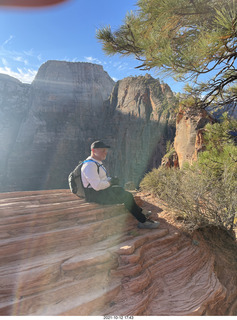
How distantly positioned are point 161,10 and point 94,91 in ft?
152

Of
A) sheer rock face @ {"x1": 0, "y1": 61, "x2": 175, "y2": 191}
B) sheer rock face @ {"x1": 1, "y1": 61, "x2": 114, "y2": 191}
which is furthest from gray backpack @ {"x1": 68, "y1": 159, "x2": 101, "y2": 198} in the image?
sheer rock face @ {"x1": 1, "y1": 61, "x2": 114, "y2": 191}

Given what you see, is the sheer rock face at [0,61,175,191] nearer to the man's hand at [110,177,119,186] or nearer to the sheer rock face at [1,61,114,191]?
the sheer rock face at [1,61,114,191]

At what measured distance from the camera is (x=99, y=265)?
7.88 ft

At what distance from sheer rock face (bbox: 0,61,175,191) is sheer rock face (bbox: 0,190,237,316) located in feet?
75.2

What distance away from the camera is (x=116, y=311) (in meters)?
1.98

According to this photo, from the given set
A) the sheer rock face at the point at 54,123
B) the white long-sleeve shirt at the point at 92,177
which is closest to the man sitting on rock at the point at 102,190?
the white long-sleeve shirt at the point at 92,177

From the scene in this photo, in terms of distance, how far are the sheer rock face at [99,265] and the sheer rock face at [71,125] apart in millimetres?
22909

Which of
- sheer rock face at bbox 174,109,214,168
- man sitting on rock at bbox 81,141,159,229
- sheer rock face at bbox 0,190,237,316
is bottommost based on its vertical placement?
sheer rock face at bbox 0,190,237,316

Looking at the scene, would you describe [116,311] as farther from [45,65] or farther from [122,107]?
[45,65]

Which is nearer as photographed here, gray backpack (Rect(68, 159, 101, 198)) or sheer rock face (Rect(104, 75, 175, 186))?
gray backpack (Rect(68, 159, 101, 198))

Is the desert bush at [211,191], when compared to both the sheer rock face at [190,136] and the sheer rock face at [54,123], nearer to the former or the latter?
the sheer rock face at [190,136]

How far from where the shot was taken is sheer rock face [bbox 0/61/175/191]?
29.6 m

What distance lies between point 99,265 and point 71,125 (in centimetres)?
4269

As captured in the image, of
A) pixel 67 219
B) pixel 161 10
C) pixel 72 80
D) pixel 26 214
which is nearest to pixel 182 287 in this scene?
pixel 67 219
